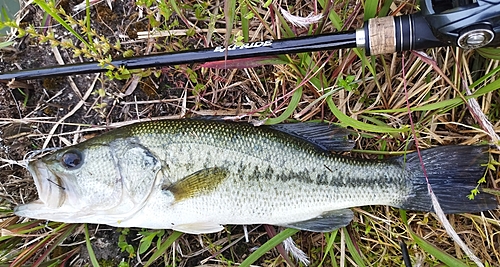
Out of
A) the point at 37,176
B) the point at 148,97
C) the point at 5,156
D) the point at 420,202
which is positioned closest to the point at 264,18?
→ the point at 148,97

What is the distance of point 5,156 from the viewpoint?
10.4ft

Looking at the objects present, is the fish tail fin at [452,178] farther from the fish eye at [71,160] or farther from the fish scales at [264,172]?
the fish eye at [71,160]

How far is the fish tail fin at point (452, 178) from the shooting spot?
264cm

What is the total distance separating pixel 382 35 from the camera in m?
2.16

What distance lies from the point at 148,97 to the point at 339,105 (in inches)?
55.2

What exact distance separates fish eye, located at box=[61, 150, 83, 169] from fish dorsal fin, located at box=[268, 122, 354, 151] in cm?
124

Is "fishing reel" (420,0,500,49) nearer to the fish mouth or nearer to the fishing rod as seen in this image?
the fishing rod

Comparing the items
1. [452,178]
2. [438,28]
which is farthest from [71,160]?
[452,178]

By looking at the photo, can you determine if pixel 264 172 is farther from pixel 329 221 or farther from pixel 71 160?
pixel 71 160

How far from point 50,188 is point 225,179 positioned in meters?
1.06

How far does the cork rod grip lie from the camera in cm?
216

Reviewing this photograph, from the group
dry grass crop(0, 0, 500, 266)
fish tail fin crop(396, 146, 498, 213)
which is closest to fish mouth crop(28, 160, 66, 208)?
dry grass crop(0, 0, 500, 266)

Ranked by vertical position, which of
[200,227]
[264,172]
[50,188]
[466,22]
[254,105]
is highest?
[466,22]

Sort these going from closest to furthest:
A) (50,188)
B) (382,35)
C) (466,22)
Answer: (466,22)
(382,35)
(50,188)
